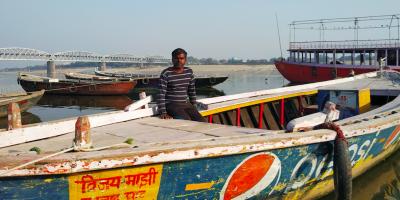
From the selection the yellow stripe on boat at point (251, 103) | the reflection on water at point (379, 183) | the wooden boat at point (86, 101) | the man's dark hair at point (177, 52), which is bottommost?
the wooden boat at point (86, 101)

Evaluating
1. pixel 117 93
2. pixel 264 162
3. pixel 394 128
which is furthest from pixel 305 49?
pixel 264 162

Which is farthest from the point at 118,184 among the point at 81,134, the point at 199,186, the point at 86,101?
the point at 86,101

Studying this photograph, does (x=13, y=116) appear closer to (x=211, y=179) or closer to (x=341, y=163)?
(x=211, y=179)

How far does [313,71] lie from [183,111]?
121 ft

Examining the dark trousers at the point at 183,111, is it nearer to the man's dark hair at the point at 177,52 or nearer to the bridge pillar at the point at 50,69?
the man's dark hair at the point at 177,52

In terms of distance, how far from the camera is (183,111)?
605 cm

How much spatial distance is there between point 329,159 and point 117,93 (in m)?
28.4

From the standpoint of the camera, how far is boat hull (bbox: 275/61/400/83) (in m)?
36.3

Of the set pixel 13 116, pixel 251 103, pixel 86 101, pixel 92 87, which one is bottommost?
pixel 86 101

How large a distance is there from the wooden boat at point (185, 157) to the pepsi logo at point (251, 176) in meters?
0.01

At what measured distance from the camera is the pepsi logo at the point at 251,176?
14.1 feet

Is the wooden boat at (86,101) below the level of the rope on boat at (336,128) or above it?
below

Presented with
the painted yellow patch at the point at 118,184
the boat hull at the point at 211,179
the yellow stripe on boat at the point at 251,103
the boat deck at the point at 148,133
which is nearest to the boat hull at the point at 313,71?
the yellow stripe on boat at the point at 251,103

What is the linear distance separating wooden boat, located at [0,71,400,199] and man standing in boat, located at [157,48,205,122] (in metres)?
0.27
